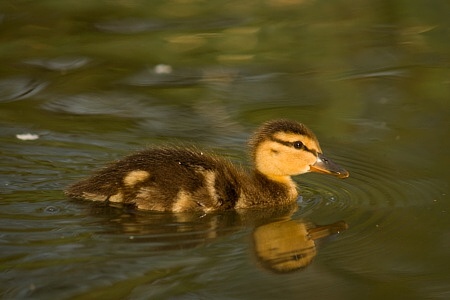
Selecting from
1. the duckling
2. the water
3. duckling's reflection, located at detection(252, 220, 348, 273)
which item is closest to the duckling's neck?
the duckling

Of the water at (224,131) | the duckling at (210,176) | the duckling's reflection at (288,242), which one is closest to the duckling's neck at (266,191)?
the duckling at (210,176)

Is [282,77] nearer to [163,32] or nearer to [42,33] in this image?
[163,32]

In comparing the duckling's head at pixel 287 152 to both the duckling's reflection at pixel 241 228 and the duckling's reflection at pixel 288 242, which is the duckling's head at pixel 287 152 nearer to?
the duckling's reflection at pixel 241 228

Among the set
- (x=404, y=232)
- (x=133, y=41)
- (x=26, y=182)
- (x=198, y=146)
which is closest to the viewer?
(x=404, y=232)

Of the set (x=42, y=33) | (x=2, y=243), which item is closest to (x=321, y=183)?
(x=2, y=243)

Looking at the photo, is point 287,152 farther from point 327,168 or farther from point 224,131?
point 224,131

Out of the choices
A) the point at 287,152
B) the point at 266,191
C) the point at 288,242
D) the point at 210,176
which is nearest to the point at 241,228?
the point at 288,242

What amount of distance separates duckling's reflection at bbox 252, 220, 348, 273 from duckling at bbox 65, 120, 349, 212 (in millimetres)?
336

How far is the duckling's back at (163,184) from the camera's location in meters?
5.68

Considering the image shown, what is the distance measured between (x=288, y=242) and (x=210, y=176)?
669mm

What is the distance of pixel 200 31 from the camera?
8.87 meters

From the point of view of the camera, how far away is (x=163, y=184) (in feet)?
18.7

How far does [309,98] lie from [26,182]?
7.06 feet

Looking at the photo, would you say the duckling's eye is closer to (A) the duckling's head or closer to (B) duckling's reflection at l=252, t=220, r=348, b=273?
(A) the duckling's head
